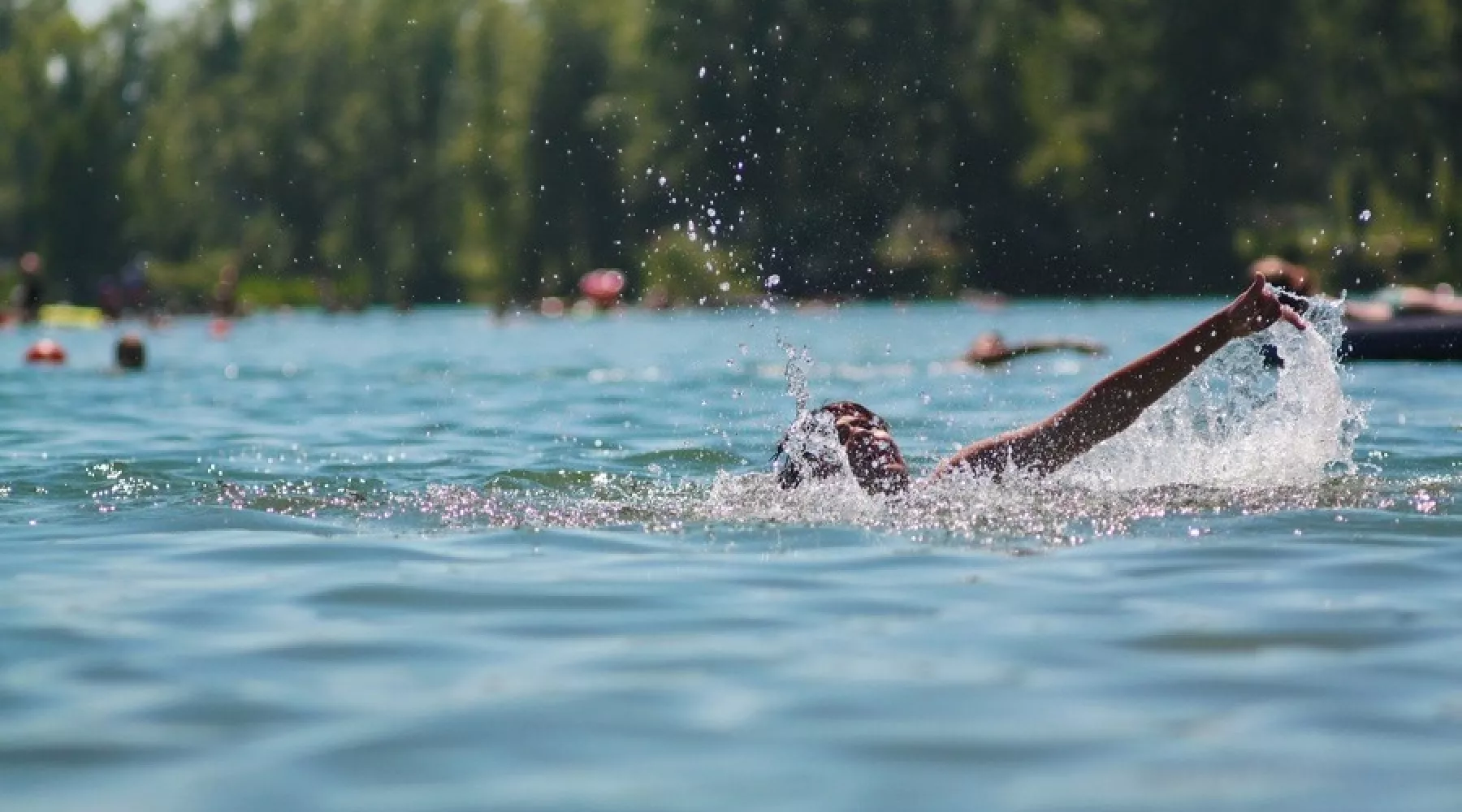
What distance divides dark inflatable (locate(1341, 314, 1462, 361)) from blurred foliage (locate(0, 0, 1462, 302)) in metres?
33.1

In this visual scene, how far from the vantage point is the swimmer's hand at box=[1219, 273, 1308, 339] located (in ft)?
23.8

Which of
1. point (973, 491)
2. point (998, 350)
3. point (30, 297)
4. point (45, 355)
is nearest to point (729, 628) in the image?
point (973, 491)

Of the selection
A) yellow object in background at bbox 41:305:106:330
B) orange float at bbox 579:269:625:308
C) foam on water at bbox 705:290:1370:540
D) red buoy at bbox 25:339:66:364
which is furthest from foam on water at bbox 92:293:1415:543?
orange float at bbox 579:269:625:308

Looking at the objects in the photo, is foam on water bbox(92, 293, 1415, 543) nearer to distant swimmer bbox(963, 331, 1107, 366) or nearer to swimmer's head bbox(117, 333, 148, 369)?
distant swimmer bbox(963, 331, 1107, 366)

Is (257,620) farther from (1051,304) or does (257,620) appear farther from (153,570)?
(1051,304)

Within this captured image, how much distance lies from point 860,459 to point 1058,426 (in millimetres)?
781

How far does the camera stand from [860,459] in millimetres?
7848

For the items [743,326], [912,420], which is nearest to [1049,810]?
[912,420]

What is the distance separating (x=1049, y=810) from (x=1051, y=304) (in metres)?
50.7

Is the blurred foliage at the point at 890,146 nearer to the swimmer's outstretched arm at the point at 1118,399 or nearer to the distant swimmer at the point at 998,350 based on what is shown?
the distant swimmer at the point at 998,350

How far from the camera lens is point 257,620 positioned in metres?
5.48

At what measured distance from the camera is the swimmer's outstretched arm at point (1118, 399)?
727 centimetres

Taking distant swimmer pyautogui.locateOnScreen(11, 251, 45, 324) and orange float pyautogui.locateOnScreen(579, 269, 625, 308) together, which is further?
orange float pyautogui.locateOnScreen(579, 269, 625, 308)

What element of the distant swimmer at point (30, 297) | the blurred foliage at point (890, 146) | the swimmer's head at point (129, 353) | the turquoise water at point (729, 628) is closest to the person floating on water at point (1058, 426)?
the turquoise water at point (729, 628)
